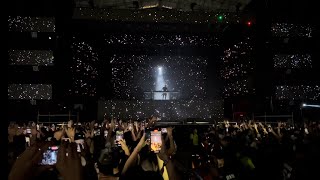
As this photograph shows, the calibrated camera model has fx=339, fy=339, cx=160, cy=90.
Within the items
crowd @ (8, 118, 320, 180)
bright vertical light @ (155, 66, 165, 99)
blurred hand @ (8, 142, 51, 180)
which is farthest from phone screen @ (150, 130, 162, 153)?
bright vertical light @ (155, 66, 165, 99)

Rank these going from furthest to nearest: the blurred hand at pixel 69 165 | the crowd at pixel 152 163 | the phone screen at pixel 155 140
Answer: the phone screen at pixel 155 140
the crowd at pixel 152 163
the blurred hand at pixel 69 165

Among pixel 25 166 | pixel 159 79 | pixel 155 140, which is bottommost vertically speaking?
pixel 155 140

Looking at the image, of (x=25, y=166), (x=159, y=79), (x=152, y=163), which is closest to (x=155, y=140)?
(x=152, y=163)

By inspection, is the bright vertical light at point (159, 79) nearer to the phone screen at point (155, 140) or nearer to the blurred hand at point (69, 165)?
the phone screen at point (155, 140)

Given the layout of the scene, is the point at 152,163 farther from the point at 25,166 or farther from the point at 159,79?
the point at 159,79

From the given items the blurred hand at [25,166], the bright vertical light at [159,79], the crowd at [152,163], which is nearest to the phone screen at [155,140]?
the crowd at [152,163]

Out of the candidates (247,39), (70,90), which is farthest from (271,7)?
(70,90)

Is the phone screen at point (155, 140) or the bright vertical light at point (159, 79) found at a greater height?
the bright vertical light at point (159, 79)

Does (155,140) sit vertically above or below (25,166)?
below

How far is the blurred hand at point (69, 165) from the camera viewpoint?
1775 mm

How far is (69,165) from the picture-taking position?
5.96ft

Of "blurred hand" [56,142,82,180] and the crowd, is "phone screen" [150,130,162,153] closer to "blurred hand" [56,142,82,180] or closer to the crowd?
the crowd

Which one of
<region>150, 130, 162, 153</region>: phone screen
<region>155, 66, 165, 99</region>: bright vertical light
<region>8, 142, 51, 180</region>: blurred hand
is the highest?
<region>155, 66, 165, 99</region>: bright vertical light

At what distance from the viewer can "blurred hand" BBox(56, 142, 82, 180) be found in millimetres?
1775
